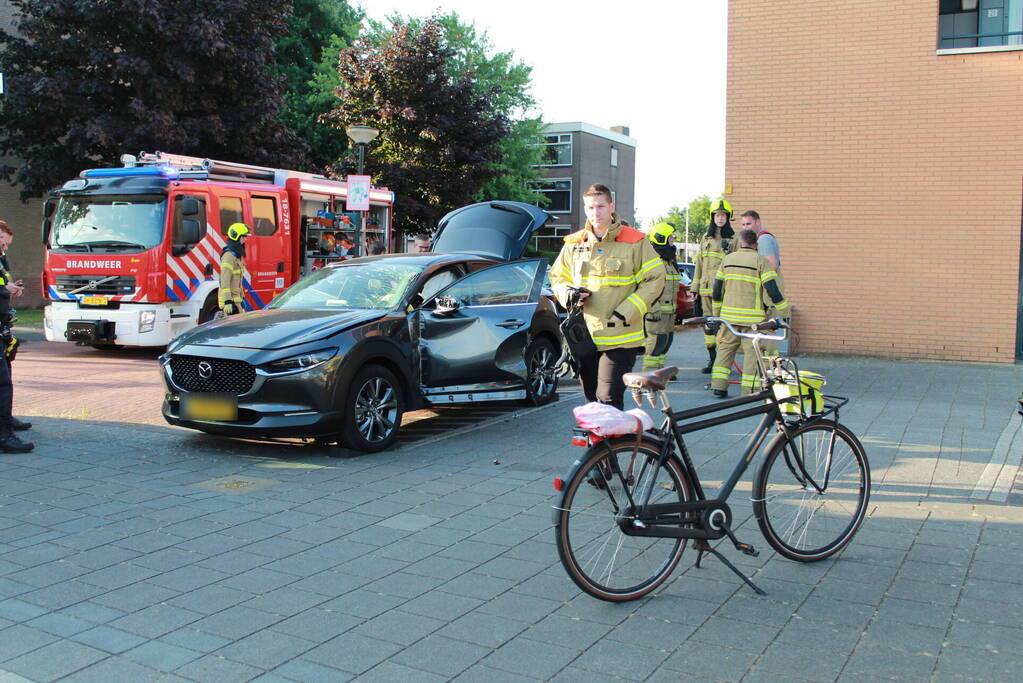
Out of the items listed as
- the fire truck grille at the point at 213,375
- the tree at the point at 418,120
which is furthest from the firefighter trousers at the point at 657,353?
the tree at the point at 418,120

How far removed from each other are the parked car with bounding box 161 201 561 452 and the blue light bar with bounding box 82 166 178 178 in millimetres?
5878

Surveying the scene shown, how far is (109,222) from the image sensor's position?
45.0 feet

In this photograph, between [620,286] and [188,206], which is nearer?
[620,286]

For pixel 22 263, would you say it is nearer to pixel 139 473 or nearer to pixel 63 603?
pixel 139 473

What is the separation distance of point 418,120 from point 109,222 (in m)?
14.0

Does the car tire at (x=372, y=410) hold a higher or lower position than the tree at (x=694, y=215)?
lower

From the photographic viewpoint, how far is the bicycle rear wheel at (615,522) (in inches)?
158

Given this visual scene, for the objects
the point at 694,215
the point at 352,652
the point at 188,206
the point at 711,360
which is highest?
the point at 694,215

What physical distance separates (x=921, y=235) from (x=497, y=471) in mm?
8545

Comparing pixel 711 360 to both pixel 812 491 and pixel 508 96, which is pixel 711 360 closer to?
pixel 812 491

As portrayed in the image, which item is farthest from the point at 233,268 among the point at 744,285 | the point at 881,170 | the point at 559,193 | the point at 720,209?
the point at 559,193

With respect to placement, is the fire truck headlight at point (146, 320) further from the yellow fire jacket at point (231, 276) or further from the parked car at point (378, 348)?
the parked car at point (378, 348)

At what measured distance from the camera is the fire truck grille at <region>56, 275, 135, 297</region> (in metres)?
13.4

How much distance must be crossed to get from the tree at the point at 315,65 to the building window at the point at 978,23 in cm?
2069
